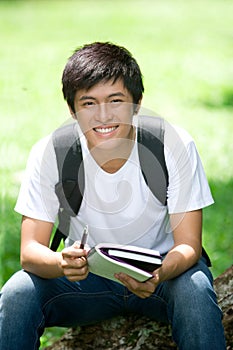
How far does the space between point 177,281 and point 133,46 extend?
9188 millimetres

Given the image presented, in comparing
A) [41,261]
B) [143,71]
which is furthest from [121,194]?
[143,71]

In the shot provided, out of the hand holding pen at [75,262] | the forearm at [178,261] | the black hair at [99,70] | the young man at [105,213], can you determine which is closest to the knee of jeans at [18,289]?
Result: the young man at [105,213]

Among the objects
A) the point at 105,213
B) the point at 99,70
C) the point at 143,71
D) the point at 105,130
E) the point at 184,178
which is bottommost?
the point at 143,71

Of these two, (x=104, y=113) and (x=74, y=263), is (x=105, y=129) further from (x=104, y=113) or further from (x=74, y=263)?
(x=74, y=263)

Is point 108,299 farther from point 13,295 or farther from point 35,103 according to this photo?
point 35,103

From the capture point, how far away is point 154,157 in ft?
9.95

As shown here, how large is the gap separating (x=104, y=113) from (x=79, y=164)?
0.70ft

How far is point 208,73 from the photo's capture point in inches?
398

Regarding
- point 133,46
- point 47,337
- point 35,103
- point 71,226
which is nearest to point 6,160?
point 35,103

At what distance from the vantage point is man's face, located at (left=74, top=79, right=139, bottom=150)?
3053 millimetres

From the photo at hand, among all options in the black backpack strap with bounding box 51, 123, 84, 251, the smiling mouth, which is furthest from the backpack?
the smiling mouth

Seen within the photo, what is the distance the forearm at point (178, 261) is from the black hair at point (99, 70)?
0.63 m

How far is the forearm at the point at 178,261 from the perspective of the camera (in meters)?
2.80

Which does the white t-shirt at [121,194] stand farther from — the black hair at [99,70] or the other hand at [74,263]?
the other hand at [74,263]
